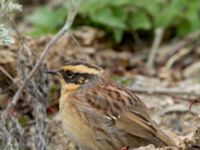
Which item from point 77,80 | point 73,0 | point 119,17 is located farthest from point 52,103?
point 119,17

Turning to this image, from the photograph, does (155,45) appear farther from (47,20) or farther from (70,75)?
(70,75)

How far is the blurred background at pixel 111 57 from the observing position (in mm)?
8023

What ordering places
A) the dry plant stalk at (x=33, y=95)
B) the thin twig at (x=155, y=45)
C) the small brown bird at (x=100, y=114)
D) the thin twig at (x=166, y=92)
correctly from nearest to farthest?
1. the small brown bird at (x=100, y=114)
2. the dry plant stalk at (x=33, y=95)
3. the thin twig at (x=166, y=92)
4. the thin twig at (x=155, y=45)

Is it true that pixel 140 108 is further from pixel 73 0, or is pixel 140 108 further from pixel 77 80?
pixel 73 0

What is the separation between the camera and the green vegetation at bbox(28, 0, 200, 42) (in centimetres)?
1027

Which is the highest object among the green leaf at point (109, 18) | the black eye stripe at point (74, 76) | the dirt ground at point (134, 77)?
the black eye stripe at point (74, 76)

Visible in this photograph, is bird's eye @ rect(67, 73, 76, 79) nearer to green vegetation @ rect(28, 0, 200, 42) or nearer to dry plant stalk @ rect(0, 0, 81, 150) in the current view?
dry plant stalk @ rect(0, 0, 81, 150)


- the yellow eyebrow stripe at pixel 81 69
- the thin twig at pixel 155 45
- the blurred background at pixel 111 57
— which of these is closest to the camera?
the yellow eyebrow stripe at pixel 81 69

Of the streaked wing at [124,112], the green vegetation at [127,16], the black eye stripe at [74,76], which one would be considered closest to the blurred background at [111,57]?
the green vegetation at [127,16]

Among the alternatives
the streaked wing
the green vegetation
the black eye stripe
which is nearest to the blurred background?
the green vegetation

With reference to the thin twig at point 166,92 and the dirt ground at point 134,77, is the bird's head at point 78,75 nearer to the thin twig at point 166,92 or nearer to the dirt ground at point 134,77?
the dirt ground at point 134,77

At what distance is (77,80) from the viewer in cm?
752

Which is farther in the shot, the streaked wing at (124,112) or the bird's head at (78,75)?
the bird's head at (78,75)

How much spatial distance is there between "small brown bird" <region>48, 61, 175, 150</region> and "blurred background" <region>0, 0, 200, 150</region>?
49 centimetres
